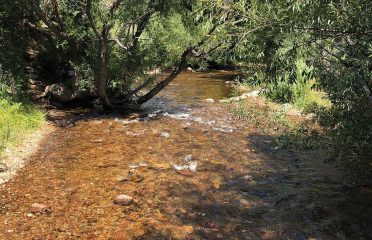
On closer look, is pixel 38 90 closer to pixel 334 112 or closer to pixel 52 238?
pixel 52 238

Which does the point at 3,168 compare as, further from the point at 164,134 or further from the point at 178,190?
the point at 164,134

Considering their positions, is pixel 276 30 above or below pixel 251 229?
above

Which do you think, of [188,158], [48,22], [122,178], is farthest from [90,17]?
[122,178]

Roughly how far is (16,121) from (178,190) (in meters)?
6.79

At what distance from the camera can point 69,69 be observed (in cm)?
1920

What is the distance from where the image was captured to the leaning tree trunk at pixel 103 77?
50.1 ft

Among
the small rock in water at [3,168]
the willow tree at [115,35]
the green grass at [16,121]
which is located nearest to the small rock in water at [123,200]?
the small rock in water at [3,168]

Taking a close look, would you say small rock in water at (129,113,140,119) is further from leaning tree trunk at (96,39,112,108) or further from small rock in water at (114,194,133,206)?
small rock in water at (114,194,133,206)

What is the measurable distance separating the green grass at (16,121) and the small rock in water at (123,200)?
3945 mm

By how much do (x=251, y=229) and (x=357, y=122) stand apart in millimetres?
3009

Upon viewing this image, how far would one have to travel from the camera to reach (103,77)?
1605 cm

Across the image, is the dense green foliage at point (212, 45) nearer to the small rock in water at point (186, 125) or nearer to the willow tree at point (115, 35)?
the willow tree at point (115, 35)

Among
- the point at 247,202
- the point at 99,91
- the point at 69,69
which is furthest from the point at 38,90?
the point at 247,202

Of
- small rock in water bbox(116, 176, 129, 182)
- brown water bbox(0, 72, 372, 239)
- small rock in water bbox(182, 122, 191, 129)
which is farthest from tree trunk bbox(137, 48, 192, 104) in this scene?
small rock in water bbox(116, 176, 129, 182)
